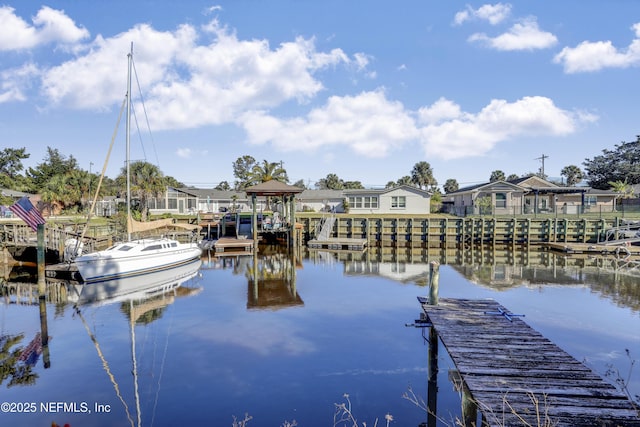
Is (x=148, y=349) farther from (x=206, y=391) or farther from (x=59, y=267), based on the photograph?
(x=59, y=267)

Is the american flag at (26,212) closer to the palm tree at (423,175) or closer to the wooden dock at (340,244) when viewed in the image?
the wooden dock at (340,244)

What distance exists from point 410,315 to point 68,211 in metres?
55.2

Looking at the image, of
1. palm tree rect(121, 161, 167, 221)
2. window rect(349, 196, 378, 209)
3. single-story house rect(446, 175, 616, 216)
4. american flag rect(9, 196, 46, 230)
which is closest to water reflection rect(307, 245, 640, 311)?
single-story house rect(446, 175, 616, 216)

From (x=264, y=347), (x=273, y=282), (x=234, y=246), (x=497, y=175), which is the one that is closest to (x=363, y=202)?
(x=234, y=246)

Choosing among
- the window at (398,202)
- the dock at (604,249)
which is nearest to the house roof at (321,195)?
the window at (398,202)

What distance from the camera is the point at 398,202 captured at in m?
48.7

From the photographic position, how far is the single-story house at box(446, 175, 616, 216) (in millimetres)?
42656

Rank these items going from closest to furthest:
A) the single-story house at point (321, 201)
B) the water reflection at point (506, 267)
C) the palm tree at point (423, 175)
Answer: the water reflection at point (506, 267) < the single-story house at point (321, 201) < the palm tree at point (423, 175)

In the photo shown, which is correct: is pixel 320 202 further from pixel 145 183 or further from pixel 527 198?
pixel 527 198

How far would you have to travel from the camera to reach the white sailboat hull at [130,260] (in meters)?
19.2

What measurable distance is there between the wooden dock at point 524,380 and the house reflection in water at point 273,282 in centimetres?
812

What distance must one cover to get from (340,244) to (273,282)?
1409 centimetres

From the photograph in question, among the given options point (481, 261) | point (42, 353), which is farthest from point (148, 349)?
point (481, 261)

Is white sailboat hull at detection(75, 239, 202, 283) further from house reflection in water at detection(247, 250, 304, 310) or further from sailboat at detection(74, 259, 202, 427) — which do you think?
house reflection in water at detection(247, 250, 304, 310)
